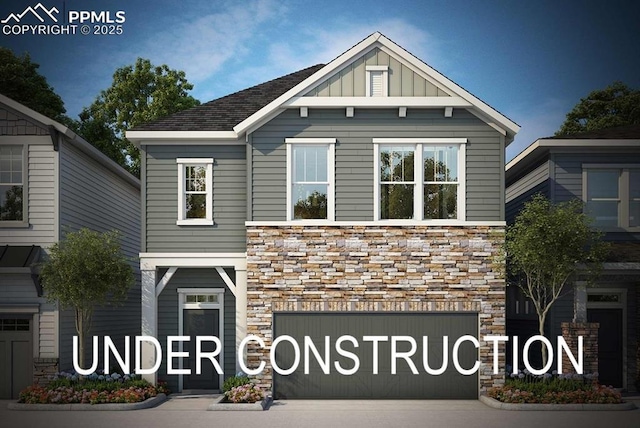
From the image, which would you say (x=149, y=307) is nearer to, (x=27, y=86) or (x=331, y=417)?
(x=331, y=417)

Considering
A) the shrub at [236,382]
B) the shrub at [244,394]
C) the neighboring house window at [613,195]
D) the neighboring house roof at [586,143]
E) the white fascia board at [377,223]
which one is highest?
the neighboring house roof at [586,143]

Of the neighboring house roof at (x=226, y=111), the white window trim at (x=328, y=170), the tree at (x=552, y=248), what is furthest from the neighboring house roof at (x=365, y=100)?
the tree at (x=552, y=248)

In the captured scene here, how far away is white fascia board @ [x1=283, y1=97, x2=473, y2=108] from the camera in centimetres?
1994

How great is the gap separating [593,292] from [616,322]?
1.07 m

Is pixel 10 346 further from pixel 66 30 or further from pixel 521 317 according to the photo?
pixel 521 317

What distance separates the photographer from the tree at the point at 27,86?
36.9m

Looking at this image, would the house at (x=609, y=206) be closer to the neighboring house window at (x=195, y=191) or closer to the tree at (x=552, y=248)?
the tree at (x=552, y=248)

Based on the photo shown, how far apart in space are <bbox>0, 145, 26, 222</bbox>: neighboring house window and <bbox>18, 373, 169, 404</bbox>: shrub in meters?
4.41

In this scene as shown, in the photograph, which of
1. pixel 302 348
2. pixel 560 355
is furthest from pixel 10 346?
pixel 560 355

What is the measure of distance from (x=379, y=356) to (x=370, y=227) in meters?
3.40

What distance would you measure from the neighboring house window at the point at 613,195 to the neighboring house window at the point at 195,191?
10332mm

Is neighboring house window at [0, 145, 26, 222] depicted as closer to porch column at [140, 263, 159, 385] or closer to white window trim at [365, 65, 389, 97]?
porch column at [140, 263, 159, 385]

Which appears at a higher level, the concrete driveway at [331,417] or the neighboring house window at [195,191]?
the neighboring house window at [195,191]

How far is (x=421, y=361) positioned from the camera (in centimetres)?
2023
